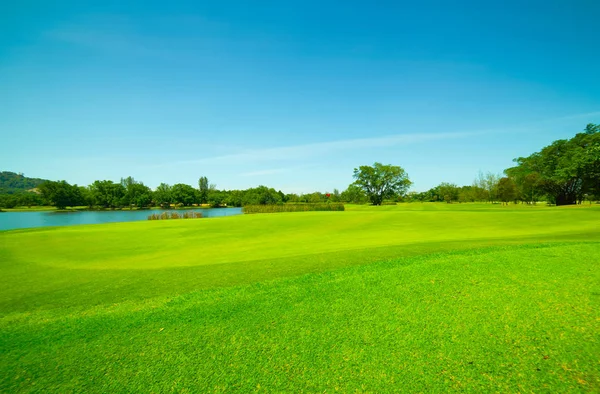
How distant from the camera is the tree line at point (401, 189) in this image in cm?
4741

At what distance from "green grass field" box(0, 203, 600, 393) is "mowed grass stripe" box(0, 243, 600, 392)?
2 centimetres

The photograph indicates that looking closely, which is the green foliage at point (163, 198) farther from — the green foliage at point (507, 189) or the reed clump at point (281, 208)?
the green foliage at point (507, 189)

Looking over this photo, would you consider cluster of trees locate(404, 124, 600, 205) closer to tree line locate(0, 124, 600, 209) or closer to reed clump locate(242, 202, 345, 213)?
tree line locate(0, 124, 600, 209)

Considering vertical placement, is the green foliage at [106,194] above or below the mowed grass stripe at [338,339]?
above

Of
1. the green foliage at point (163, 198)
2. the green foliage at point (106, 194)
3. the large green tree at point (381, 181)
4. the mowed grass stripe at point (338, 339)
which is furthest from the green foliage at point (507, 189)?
the green foliage at point (106, 194)

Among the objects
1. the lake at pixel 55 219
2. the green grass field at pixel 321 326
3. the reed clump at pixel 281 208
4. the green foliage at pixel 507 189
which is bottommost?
the lake at pixel 55 219

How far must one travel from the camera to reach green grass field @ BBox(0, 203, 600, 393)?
10.5ft

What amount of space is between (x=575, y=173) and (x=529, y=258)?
50.0m

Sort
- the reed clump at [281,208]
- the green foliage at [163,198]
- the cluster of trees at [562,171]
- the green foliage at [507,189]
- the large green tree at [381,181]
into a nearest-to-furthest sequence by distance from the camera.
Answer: the cluster of trees at [562,171] → the reed clump at [281,208] → the green foliage at [507,189] → the large green tree at [381,181] → the green foliage at [163,198]

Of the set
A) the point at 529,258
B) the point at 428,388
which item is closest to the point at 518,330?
the point at 428,388

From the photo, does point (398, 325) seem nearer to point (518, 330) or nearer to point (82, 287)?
point (518, 330)

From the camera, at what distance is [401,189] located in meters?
93.1

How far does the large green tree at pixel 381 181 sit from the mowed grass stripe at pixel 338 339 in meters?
89.1

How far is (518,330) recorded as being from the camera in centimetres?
391
